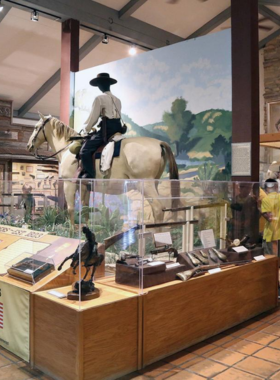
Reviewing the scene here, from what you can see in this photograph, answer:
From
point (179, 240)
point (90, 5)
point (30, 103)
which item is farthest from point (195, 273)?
point (30, 103)

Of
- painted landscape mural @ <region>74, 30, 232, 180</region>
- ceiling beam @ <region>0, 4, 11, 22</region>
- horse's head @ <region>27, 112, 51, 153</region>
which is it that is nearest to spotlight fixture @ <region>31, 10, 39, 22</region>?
ceiling beam @ <region>0, 4, 11, 22</region>

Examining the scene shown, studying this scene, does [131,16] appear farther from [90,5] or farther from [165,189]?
[165,189]

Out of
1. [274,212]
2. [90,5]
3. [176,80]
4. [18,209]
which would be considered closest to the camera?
[18,209]

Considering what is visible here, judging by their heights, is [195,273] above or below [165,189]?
below

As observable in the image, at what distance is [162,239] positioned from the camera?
3479 mm

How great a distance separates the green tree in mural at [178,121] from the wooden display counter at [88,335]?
4.96 meters

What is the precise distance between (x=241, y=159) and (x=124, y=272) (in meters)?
3.32

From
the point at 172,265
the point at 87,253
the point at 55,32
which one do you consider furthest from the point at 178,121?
the point at 87,253

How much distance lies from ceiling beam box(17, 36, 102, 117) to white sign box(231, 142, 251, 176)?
4993 millimetres

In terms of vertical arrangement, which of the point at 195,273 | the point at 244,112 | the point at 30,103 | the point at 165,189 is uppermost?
the point at 30,103

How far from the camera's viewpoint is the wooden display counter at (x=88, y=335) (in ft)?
8.41

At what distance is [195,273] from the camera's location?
3.46 metres

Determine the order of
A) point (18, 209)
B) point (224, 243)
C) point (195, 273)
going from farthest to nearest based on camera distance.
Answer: point (18, 209) < point (224, 243) < point (195, 273)

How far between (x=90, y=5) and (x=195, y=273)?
686 centimetres
